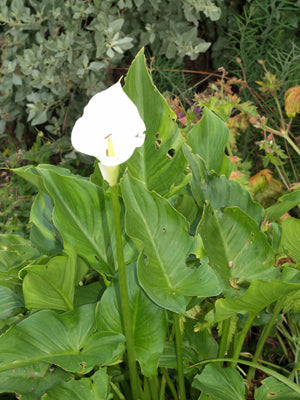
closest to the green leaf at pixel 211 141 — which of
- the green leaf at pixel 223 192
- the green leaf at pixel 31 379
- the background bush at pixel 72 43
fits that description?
the green leaf at pixel 223 192

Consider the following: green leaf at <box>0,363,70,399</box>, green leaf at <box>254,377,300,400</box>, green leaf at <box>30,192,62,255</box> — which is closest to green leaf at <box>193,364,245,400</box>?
green leaf at <box>254,377,300,400</box>

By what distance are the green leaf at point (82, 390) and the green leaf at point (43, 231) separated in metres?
0.27

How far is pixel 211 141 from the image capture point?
1046mm

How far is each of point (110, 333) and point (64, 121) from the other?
128 cm

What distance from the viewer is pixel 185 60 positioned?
226 centimetres

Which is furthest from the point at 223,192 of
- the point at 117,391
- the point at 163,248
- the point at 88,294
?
the point at 117,391

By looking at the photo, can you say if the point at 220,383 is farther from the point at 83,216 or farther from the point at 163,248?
A: the point at 83,216

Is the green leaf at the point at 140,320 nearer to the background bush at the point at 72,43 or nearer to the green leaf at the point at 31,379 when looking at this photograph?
the green leaf at the point at 31,379

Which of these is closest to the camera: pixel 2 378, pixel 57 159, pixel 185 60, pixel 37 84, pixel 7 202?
pixel 2 378

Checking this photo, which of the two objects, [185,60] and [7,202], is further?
[185,60]

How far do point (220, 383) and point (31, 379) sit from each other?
0.33m

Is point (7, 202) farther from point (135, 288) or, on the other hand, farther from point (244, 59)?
point (244, 59)

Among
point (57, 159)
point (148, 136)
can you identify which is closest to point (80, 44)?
point (57, 159)

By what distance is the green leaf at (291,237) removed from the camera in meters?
0.86
